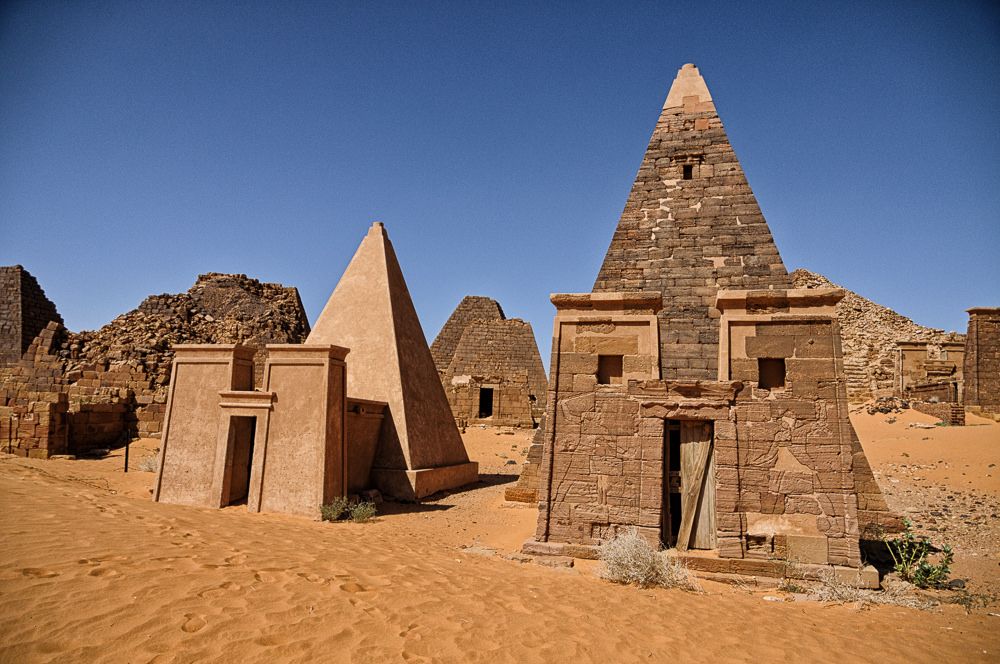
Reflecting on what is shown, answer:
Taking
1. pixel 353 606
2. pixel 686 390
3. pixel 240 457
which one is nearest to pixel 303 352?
pixel 240 457

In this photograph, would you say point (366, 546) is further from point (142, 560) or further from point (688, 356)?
point (688, 356)

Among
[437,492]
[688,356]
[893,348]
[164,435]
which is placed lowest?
[437,492]

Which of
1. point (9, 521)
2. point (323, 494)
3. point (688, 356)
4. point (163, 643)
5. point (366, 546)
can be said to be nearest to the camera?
point (163, 643)

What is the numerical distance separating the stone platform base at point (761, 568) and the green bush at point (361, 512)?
3.37 m

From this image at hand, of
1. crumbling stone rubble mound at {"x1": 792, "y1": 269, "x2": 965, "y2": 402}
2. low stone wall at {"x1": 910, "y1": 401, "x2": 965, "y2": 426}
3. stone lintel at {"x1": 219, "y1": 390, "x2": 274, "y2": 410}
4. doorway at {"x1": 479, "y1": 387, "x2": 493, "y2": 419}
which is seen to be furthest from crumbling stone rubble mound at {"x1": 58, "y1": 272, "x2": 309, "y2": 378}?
low stone wall at {"x1": 910, "y1": 401, "x2": 965, "y2": 426}

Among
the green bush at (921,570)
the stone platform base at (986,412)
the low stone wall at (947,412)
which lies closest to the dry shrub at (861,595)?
the green bush at (921,570)

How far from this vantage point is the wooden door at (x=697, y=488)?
6.97m

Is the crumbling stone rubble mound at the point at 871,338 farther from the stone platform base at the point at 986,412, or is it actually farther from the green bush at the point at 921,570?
the green bush at the point at 921,570

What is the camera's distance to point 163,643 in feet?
11.7

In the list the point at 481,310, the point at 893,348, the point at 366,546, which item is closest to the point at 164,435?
the point at 366,546

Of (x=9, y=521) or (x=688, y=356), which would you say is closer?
(x=9, y=521)

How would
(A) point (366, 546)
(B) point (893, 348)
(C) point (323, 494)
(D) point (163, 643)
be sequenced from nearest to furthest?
(D) point (163, 643), (A) point (366, 546), (C) point (323, 494), (B) point (893, 348)

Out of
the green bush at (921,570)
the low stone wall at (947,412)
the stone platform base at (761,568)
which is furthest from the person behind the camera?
the low stone wall at (947,412)

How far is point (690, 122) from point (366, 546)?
31.1 ft
